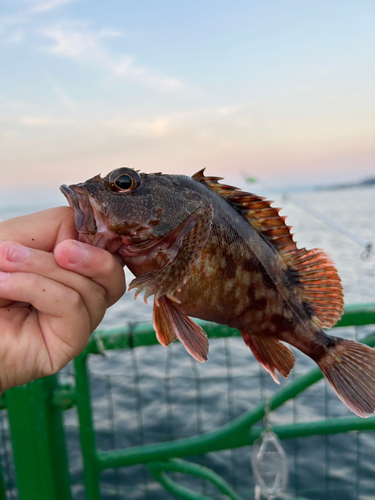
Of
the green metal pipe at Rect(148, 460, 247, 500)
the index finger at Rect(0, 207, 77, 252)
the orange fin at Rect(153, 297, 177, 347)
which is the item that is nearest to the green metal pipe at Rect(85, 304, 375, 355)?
the green metal pipe at Rect(148, 460, 247, 500)

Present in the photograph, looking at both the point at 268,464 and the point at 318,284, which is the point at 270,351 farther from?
the point at 268,464

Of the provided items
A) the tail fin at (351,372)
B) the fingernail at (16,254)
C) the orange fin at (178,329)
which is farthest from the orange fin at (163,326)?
the tail fin at (351,372)

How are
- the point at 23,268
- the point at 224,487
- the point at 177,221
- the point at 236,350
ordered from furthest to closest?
the point at 236,350 < the point at 224,487 < the point at 177,221 < the point at 23,268

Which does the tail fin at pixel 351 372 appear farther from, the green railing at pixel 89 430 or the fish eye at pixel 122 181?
the green railing at pixel 89 430

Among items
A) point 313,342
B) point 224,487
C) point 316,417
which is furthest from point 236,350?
point 313,342

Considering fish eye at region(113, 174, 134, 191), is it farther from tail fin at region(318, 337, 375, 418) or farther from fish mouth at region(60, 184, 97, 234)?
tail fin at region(318, 337, 375, 418)

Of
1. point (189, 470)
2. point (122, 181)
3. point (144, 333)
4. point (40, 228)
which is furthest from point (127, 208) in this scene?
point (189, 470)

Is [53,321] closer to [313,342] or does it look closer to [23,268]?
[23,268]
